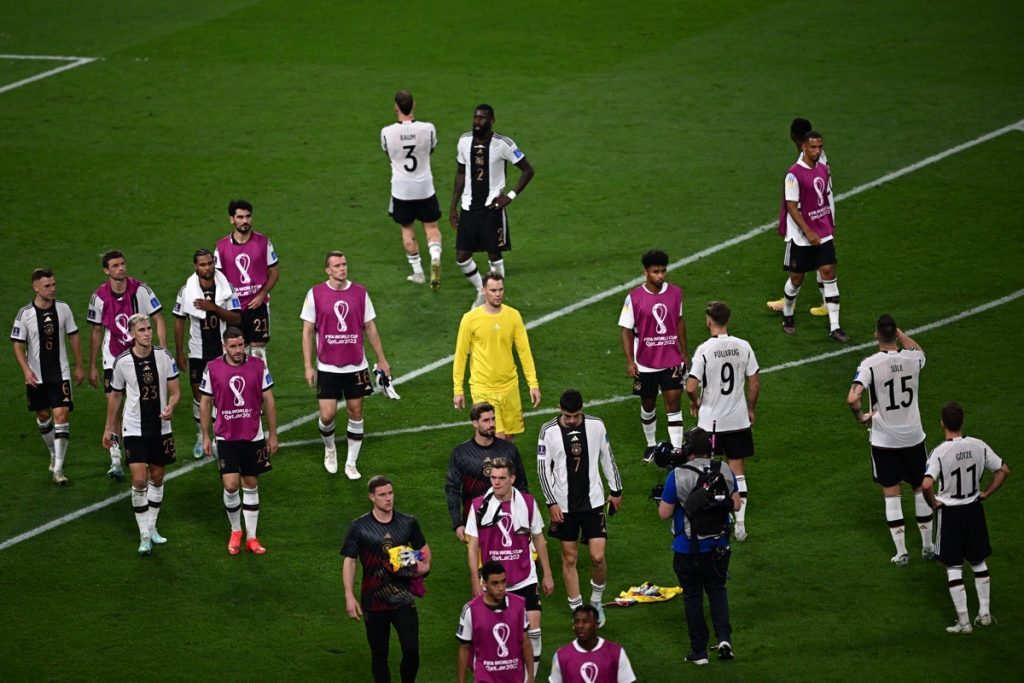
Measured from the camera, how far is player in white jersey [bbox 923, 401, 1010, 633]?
41.5 feet

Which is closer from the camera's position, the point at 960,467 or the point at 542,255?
the point at 960,467

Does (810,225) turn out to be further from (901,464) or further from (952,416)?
(952,416)

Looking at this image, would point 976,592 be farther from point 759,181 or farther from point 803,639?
point 759,181

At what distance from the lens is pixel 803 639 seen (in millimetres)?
12898

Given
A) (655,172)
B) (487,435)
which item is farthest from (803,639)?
(655,172)

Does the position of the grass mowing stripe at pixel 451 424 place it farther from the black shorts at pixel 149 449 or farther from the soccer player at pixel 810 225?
the black shorts at pixel 149 449

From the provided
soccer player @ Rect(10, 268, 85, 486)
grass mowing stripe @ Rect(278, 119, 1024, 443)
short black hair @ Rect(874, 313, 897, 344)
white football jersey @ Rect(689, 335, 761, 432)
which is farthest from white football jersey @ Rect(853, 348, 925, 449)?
soccer player @ Rect(10, 268, 85, 486)

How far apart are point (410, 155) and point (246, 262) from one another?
333 cm

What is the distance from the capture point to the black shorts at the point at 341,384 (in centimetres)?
1556

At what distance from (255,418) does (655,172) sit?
401 inches

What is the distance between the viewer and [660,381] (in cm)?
1557

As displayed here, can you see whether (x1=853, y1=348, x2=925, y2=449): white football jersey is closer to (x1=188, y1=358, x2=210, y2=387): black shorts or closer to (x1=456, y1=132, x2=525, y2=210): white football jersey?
(x1=456, y1=132, x2=525, y2=210): white football jersey

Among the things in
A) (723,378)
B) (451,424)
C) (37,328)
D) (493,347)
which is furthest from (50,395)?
(723,378)

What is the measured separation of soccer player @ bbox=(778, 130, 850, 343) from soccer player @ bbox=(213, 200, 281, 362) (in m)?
5.77
